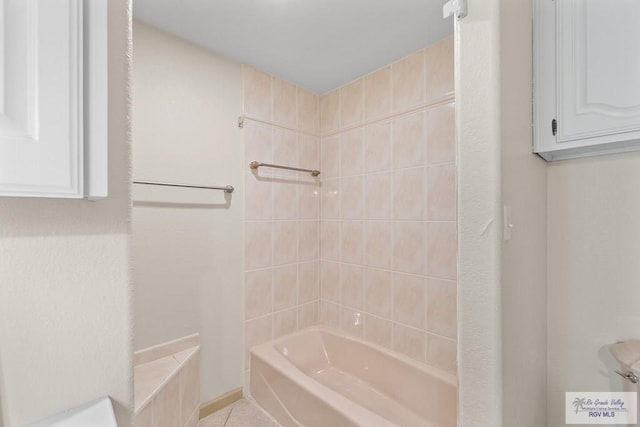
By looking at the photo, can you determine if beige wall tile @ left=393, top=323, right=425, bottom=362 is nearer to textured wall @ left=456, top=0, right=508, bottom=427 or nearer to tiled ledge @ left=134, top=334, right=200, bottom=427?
textured wall @ left=456, top=0, right=508, bottom=427

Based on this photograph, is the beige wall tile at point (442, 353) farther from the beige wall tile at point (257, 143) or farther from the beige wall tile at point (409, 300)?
the beige wall tile at point (257, 143)

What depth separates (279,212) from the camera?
6.89ft

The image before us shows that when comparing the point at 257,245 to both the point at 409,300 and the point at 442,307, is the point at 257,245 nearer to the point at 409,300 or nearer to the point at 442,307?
the point at 409,300

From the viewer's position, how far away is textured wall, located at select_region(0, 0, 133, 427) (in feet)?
1.41

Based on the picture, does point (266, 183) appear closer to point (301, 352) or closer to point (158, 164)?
point (158, 164)

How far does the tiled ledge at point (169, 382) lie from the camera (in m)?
1.25

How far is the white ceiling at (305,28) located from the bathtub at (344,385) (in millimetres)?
1969

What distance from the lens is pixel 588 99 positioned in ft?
3.38

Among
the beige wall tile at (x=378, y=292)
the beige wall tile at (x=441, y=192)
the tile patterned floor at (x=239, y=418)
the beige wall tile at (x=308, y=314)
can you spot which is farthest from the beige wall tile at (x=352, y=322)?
the beige wall tile at (x=441, y=192)

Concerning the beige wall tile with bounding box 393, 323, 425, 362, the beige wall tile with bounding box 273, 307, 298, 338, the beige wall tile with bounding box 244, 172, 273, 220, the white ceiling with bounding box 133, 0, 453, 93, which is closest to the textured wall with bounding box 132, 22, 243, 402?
the beige wall tile with bounding box 244, 172, 273, 220

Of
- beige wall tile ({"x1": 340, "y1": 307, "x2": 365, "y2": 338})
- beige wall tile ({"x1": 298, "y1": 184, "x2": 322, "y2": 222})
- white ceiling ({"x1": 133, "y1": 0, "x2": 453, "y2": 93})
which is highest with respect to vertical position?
white ceiling ({"x1": 133, "y1": 0, "x2": 453, "y2": 93})

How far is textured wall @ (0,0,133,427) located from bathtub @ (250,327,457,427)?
3.76 ft

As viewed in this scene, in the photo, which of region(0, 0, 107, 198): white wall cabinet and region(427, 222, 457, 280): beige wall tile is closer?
region(0, 0, 107, 198): white wall cabinet

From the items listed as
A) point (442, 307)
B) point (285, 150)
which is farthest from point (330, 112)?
point (442, 307)
